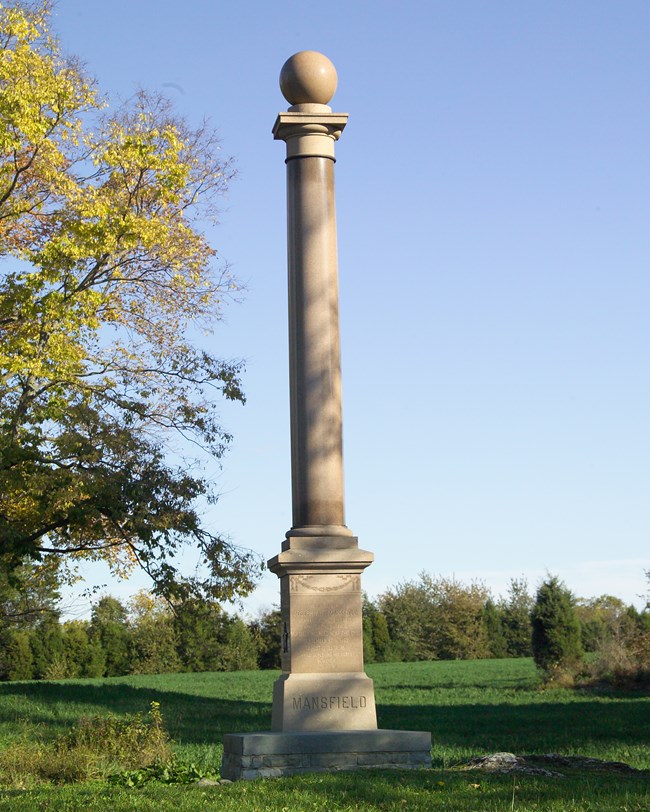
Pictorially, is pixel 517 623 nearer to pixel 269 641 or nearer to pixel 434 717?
pixel 269 641

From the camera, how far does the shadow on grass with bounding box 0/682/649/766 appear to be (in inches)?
689

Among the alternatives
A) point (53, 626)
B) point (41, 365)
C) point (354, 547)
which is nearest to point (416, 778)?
point (354, 547)

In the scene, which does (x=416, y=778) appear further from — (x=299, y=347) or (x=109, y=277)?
(x=109, y=277)

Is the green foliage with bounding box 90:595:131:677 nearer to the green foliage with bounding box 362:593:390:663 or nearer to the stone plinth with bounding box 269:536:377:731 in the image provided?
the green foliage with bounding box 362:593:390:663

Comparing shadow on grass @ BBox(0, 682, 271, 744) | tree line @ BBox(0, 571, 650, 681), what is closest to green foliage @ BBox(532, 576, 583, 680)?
tree line @ BBox(0, 571, 650, 681)

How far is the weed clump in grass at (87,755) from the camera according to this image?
41.1ft

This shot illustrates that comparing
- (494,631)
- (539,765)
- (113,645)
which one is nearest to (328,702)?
(539,765)

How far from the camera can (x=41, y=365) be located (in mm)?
16094

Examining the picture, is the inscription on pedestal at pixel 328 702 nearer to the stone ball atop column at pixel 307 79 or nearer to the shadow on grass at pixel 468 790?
the shadow on grass at pixel 468 790

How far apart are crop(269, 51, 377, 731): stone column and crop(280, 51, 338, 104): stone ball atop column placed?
11mm

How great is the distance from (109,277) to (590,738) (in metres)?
11.2

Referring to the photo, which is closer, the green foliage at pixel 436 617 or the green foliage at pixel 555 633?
the green foliage at pixel 555 633

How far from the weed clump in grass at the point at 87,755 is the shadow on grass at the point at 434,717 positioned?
305cm

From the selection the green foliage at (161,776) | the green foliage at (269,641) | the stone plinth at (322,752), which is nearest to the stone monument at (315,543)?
the stone plinth at (322,752)
